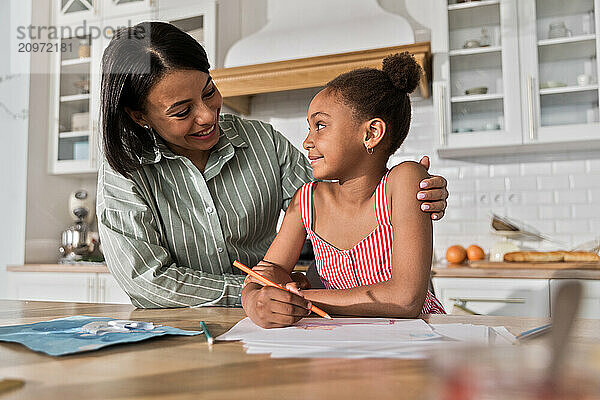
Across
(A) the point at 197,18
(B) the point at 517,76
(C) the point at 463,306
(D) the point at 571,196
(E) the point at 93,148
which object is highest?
(A) the point at 197,18

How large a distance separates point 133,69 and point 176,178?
0.90 feet

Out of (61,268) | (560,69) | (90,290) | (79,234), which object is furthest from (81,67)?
(560,69)

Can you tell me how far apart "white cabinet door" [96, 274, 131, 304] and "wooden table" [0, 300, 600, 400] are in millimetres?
2257

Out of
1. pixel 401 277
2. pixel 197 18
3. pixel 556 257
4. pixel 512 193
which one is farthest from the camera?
pixel 197 18

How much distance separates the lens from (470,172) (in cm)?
290

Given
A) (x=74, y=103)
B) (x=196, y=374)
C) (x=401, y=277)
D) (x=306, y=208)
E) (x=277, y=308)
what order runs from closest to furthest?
(x=196, y=374) < (x=277, y=308) < (x=401, y=277) < (x=306, y=208) < (x=74, y=103)

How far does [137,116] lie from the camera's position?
134 cm

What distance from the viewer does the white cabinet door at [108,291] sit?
2.85 metres

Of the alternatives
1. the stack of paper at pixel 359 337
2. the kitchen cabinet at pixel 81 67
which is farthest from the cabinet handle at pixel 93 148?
the stack of paper at pixel 359 337

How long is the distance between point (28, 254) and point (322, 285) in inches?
96.8

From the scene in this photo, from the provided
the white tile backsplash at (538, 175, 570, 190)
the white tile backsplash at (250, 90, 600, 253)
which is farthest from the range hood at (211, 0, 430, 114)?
the white tile backsplash at (538, 175, 570, 190)

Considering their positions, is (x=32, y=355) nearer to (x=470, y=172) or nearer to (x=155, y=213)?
(x=155, y=213)

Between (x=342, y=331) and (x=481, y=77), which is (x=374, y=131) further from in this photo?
(x=481, y=77)

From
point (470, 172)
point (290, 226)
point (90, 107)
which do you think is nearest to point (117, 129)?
point (290, 226)
